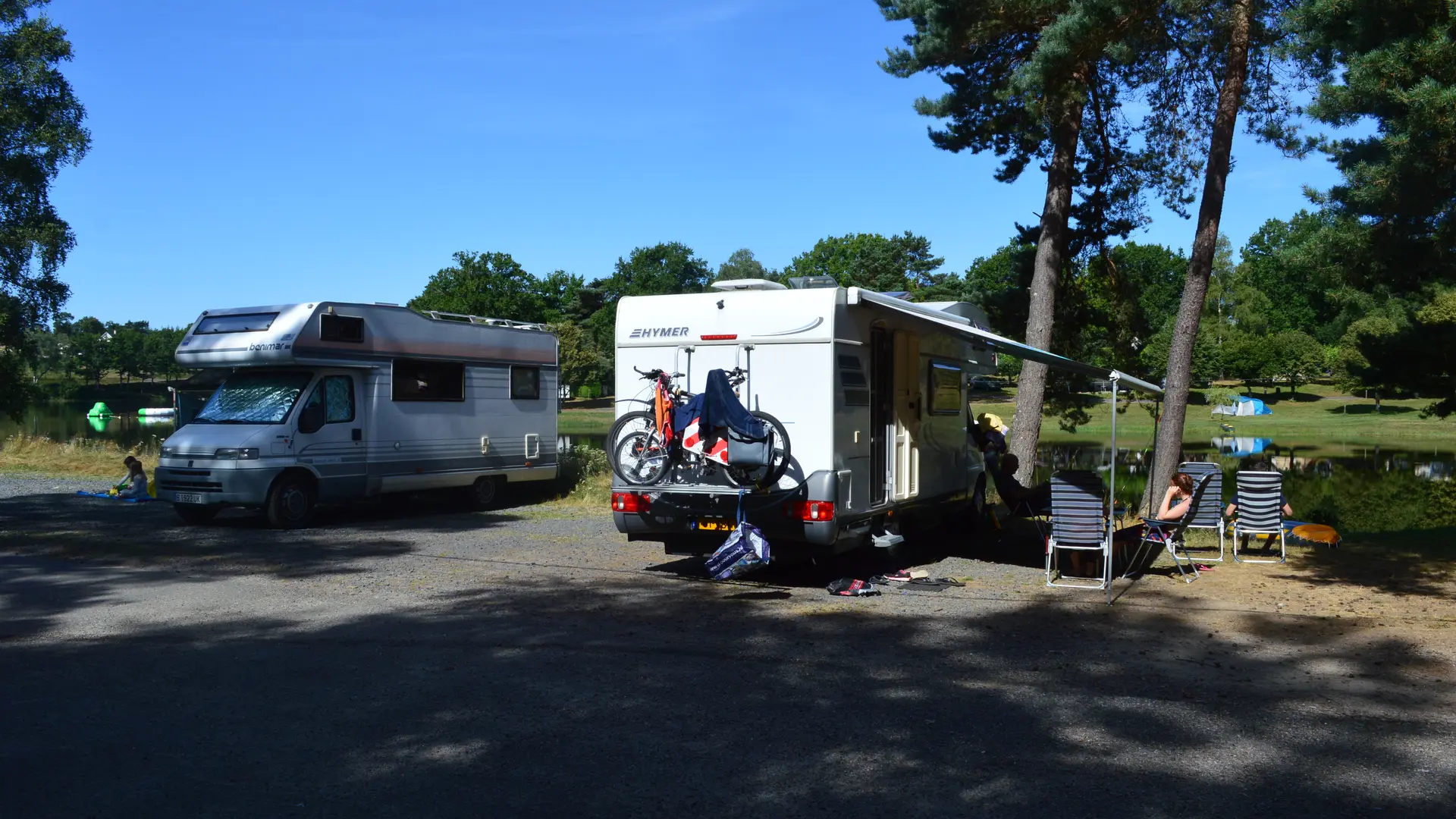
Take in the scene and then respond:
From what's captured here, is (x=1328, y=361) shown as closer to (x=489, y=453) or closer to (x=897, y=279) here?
(x=897, y=279)

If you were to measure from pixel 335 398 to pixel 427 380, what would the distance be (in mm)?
1478

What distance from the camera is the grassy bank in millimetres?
23859

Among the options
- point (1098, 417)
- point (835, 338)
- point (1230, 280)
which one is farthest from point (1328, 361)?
point (835, 338)

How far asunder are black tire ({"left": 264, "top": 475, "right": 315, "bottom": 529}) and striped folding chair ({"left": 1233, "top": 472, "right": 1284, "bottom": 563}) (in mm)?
10968

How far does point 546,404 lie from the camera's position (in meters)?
18.1

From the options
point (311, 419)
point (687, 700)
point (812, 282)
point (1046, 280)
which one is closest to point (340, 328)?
point (311, 419)

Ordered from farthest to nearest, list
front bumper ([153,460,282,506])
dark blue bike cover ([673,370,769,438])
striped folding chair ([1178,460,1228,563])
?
front bumper ([153,460,282,506]) < striped folding chair ([1178,460,1228,563]) < dark blue bike cover ([673,370,769,438])

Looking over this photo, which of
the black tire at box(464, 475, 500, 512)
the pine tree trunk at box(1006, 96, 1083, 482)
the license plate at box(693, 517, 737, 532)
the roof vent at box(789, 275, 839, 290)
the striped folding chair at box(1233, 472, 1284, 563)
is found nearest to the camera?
the license plate at box(693, 517, 737, 532)

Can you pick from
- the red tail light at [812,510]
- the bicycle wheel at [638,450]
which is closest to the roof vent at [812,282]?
the bicycle wheel at [638,450]

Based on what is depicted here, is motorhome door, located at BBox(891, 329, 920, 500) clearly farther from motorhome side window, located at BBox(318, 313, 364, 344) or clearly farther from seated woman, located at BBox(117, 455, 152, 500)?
seated woman, located at BBox(117, 455, 152, 500)

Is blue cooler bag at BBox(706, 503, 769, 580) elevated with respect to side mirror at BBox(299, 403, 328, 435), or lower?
lower

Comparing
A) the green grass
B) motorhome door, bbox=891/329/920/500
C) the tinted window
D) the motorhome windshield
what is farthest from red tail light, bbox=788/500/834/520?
the green grass

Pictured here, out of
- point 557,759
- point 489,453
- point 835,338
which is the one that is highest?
point 835,338

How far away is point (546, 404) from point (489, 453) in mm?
1487
